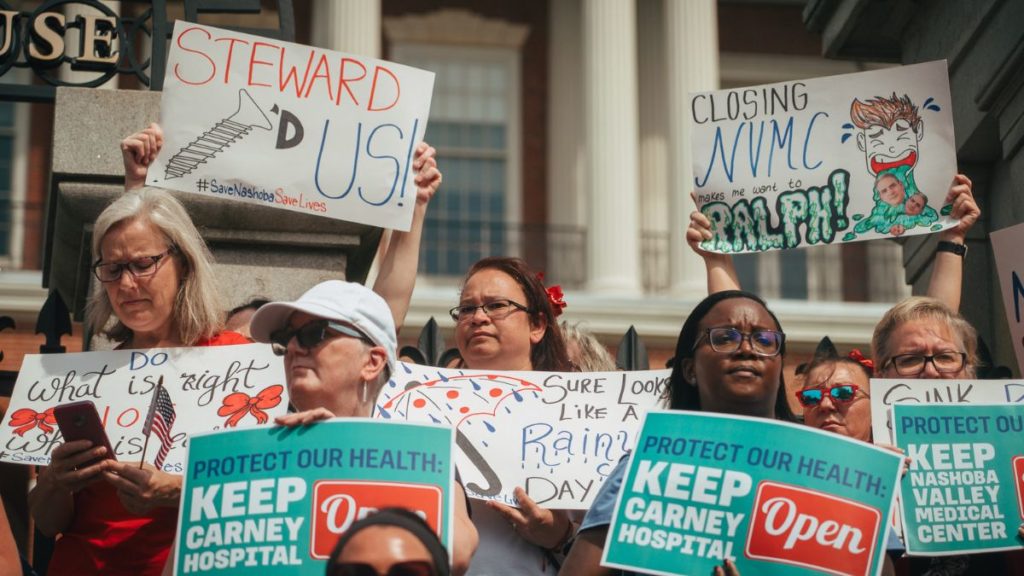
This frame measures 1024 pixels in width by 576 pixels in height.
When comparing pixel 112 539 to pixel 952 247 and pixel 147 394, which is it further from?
pixel 952 247

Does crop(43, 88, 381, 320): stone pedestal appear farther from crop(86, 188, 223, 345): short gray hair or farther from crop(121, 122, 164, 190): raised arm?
crop(86, 188, 223, 345): short gray hair

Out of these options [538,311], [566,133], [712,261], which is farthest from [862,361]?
[566,133]

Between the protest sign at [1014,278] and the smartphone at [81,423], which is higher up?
the protest sign at [1014,278]

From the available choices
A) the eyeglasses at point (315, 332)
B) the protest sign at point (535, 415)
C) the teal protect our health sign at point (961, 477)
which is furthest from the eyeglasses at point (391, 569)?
the teal protect our health sign at point (961, 477)

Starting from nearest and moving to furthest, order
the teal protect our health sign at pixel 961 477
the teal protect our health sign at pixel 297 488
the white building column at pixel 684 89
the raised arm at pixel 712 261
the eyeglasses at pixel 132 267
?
the teal protect our health sign at pixel 297 488
the teal protect our health sign at pixel 961 477
the eyeglasses at pixel 132 267
the raised arm at pixel 712 261
the white building column at pixel 684 89

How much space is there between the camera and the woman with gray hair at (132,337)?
13.8 feet

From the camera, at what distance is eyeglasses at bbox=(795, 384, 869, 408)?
525cm

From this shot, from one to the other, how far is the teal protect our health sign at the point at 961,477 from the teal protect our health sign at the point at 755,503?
0.82m

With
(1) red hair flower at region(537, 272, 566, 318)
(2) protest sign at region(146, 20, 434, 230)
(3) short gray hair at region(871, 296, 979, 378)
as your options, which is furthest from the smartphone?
(3) short gray hair at region(871, 296, 979, 378)

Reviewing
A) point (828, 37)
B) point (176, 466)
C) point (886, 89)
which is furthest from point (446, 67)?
point (176, 466)

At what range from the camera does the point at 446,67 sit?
2675cm

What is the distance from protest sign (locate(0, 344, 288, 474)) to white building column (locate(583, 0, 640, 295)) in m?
→ 19.6

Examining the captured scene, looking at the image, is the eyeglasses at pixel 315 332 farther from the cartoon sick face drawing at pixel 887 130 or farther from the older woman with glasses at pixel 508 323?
the cartoon sick face drawing at pixel 887 130

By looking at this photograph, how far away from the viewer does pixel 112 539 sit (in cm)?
444
